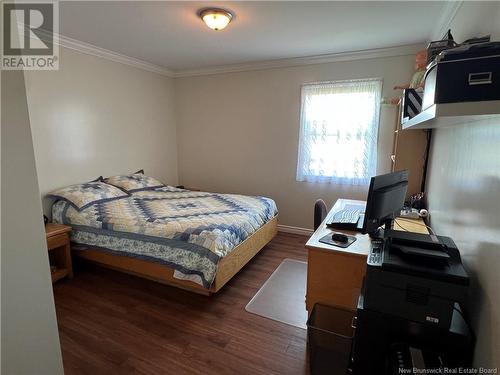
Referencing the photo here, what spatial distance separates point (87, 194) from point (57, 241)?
0.60 m

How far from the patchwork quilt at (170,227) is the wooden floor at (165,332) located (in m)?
0.32

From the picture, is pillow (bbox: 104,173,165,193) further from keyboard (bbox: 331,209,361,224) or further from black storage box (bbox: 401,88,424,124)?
black storage box (bbox: 401,88,424,124)

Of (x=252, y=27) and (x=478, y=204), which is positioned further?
(x=252, y=27)

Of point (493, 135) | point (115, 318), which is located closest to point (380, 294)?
point (493, 135)

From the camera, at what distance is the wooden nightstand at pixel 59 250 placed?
2618 mm

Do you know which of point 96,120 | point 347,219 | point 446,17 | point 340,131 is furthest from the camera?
point 340,131

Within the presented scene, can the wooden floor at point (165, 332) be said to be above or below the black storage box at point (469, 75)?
below

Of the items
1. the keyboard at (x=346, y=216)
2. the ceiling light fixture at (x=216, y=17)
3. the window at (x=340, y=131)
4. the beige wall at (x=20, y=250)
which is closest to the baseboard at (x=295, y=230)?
the window at (x=340, y=131)

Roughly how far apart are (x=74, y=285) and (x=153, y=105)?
2.82 meters

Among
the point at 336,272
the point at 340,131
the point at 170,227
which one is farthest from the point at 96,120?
the point at 336,272

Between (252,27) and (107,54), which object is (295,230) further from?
(107,54)

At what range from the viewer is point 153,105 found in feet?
14.1

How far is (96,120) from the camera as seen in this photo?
3475 mm

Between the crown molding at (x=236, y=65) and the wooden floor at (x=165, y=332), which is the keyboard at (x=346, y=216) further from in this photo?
the crown molding at (x=236, y=65)
